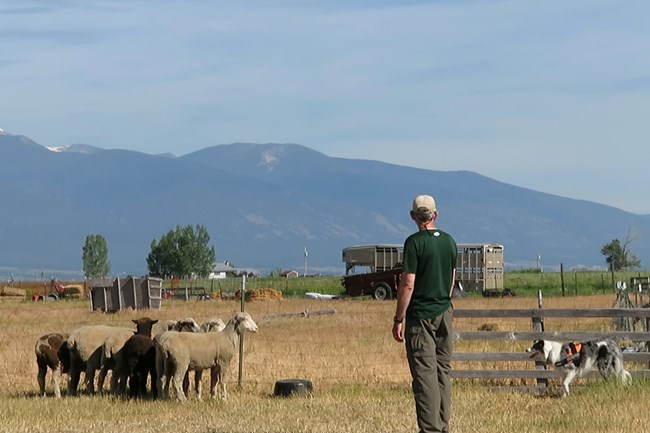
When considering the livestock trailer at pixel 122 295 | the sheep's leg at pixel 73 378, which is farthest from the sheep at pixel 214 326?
the livestock trailer at pixel 122 295

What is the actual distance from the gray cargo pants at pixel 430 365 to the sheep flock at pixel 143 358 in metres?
5.28

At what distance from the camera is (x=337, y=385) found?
736 inches

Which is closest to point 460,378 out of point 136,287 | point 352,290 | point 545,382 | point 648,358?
point 545,382

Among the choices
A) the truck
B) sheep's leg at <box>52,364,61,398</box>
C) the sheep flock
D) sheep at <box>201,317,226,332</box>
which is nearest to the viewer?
the sheep flock

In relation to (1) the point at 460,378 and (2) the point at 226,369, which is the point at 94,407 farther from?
(1) the point at 460,378

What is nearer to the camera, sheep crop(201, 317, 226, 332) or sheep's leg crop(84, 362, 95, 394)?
sheep's leg crop(84, 362, 95, 394)

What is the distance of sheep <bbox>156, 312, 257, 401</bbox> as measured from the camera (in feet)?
56.9

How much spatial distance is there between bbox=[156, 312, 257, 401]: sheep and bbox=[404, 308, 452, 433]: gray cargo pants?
526cm

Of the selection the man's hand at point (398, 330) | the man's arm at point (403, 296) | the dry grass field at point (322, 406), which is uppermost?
the man's arm at point (403, 296)

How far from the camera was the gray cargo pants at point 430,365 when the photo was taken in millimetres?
12477

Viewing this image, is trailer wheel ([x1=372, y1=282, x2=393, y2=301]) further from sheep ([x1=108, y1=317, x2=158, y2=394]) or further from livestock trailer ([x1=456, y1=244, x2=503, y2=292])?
sheep ([x1=108, y1=317, x2=158, y2=394])

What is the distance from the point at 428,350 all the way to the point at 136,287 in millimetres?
34844

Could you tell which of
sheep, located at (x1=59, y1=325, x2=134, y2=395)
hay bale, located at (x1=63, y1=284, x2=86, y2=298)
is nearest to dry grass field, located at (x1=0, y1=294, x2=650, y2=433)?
sheep, located at (x1=59, y1=325, x2=134, y2=395)

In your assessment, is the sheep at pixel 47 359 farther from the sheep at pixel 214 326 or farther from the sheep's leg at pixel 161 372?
the sheep at pixel 214 326
